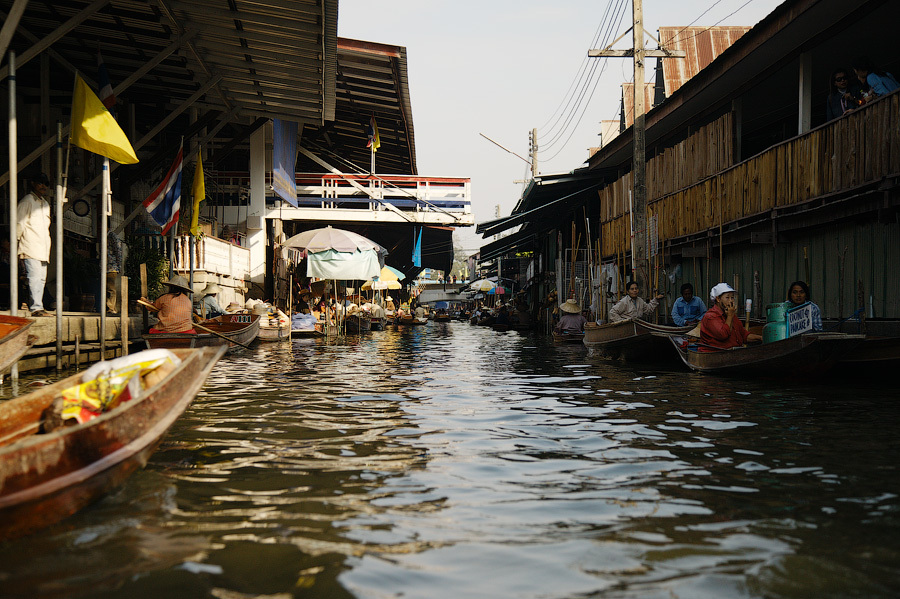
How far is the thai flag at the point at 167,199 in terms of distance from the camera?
13789 mm

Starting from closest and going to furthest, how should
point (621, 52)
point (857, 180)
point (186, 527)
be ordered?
1. point (186, 527)
2. point (857, 180)
3. point (621, 52)

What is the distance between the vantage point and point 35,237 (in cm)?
1070

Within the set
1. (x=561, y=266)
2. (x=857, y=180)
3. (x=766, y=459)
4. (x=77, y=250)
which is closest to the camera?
(x=766, y=459)

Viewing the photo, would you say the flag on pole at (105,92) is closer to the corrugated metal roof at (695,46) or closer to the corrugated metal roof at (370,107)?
the corrugated metal roof at (370,107)

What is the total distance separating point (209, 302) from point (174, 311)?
4.54 m

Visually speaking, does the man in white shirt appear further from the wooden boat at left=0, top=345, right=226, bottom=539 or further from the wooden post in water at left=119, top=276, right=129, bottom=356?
the wooden boat at left=0, top=345, right=226, bottom=539

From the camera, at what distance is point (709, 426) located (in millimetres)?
6625

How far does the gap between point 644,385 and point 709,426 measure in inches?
136

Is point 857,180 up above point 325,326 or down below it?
above

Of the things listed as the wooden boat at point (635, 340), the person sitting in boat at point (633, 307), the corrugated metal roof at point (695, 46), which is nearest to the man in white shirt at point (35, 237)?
the wooden boat at point (635, 340)

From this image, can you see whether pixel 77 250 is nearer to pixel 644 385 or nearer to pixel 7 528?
pixel 644 385

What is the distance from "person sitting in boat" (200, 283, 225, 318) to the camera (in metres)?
16.8

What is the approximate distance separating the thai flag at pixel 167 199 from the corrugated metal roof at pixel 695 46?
46.8 feet

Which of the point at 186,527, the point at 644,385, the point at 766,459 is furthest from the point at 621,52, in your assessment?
the point at 186,527
